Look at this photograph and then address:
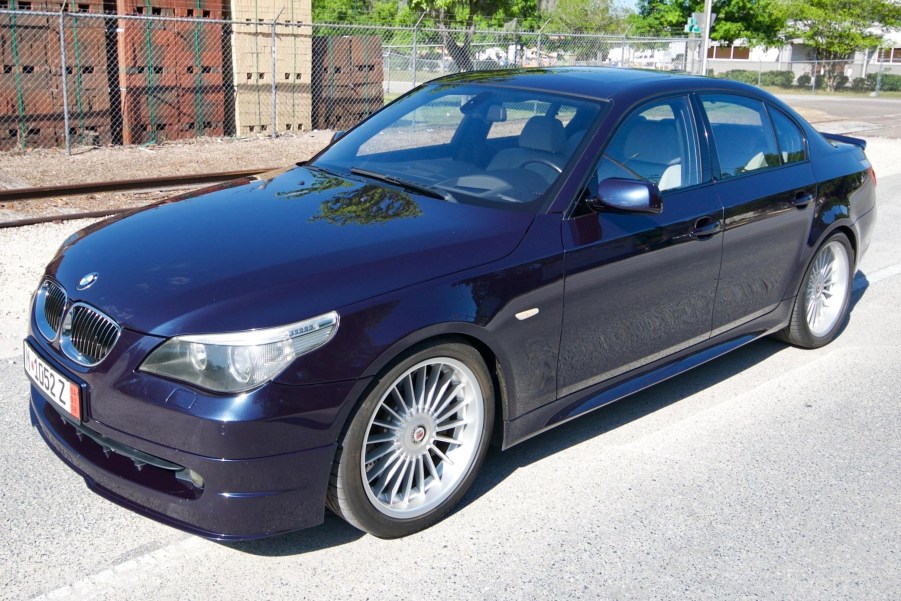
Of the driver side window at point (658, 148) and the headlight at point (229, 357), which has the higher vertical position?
the driver side window at point (658, 148)

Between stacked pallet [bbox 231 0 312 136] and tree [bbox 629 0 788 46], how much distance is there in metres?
33.5

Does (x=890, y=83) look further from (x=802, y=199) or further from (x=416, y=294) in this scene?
(x=416, y=294)

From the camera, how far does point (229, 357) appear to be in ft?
9.54

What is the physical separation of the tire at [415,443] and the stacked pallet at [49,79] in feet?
42.2

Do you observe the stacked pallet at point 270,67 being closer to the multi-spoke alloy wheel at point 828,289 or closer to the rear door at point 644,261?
the multi-spoke alloy wheel at point 828,289

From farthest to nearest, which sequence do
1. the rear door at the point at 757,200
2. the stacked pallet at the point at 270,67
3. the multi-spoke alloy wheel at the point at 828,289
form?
the stacked pallet at the point at 270,67 < the multi-spoke alloy wheel at the point at 828,289 < the rear door at the point at 757,200

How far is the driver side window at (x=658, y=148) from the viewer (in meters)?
4.18

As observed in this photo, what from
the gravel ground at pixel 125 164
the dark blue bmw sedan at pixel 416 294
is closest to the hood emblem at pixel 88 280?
the dark blue bmw sedan at pixel 416 294

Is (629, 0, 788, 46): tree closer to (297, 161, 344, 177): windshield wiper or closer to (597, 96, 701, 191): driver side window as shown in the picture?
(597, 96, 701, 191): driver side window

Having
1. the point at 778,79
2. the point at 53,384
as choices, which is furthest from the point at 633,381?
the point at 778,79

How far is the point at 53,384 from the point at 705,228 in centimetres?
299

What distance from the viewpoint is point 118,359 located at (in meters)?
3.01

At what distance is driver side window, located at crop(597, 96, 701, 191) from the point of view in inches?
165

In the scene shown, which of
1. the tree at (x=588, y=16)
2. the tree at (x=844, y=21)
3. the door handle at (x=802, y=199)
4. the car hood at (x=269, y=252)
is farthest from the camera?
the tree at (x=588, y=16)
